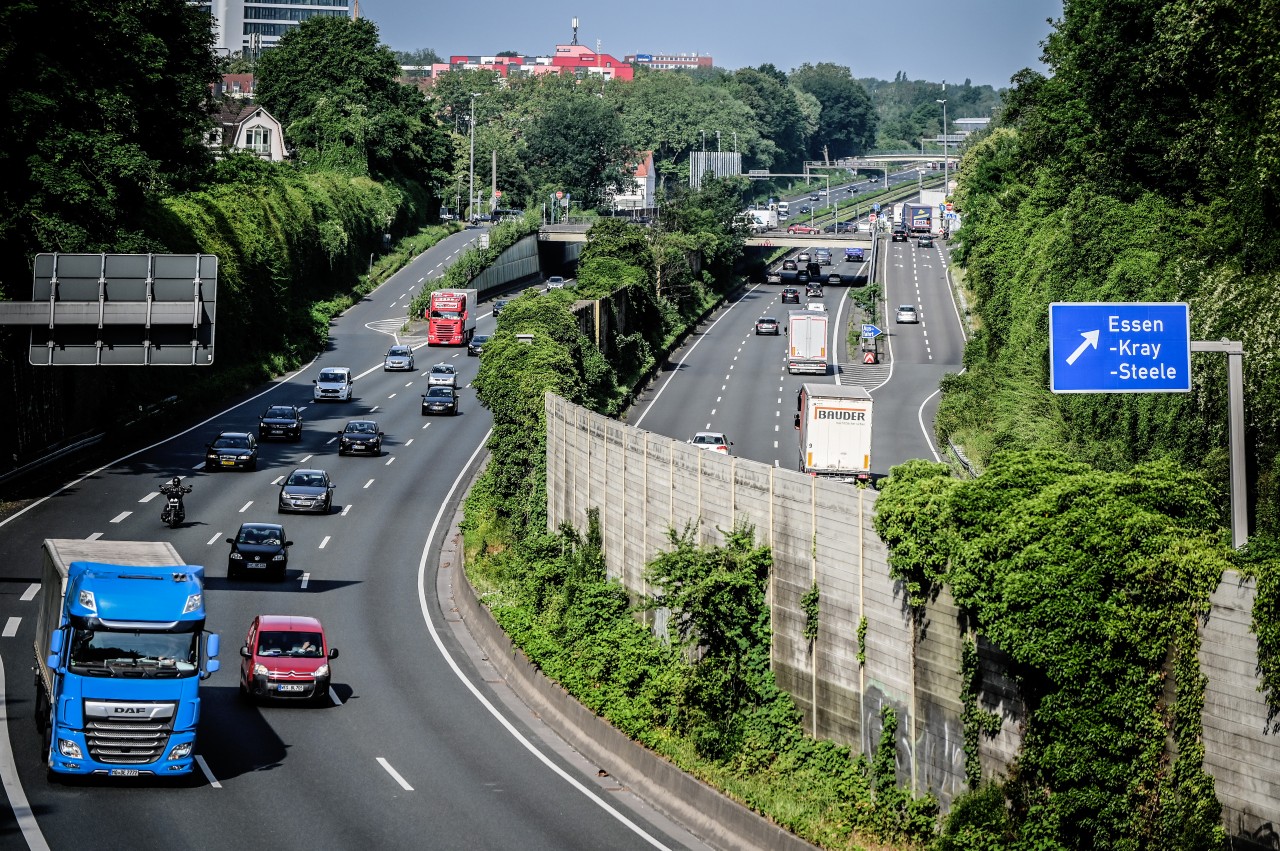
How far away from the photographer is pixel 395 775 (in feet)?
92.4

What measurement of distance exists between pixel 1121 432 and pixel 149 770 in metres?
36.0

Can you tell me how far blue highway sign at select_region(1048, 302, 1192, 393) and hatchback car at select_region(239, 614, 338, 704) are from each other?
17.4m

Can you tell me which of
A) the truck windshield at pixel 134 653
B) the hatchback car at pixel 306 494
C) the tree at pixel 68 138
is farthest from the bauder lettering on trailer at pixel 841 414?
the truck windshield at pixel 134 653

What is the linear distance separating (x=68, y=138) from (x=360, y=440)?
59.3ft

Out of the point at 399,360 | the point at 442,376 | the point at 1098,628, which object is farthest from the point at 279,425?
the point at 1098,628

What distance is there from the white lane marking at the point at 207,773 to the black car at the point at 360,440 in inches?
1579

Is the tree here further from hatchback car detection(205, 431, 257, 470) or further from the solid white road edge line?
the solid white road edge line

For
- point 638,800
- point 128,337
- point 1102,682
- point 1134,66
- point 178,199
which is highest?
point 1134,66

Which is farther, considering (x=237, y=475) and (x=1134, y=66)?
(x=1134, y=66)

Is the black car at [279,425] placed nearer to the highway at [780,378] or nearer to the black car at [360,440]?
the black car at [360,440]

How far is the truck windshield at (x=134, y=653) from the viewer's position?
25.2m

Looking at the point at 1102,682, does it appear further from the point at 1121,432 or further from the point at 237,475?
the point at 237,475

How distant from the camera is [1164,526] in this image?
65.0 ft

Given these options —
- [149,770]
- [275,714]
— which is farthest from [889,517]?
[275,714]
